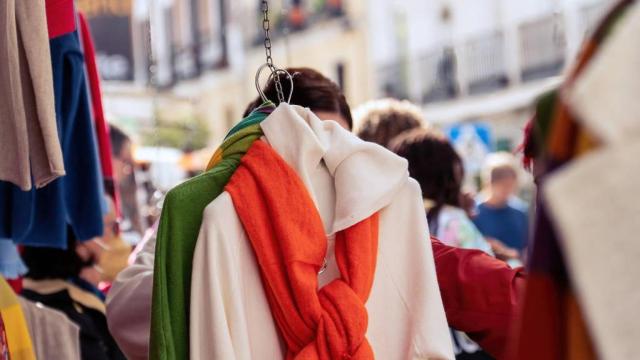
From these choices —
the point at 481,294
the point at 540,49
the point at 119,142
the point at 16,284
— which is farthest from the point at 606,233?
the point at 540,49

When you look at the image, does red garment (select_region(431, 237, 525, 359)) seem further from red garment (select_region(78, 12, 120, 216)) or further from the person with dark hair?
red garment (select_region(78, 12, 120, 216))

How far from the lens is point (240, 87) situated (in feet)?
107

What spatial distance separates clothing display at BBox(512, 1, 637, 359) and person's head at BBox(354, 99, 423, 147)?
3.20m

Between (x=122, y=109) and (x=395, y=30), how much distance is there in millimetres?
6350

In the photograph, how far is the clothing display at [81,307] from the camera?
4.43m

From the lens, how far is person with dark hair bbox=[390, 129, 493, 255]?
452 cm

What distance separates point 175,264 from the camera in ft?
8.91

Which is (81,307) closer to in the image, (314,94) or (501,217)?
(314,94)

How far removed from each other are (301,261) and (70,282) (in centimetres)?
212

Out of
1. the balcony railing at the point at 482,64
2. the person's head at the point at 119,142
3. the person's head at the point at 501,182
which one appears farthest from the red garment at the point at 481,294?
the balcony railing at the point at 482,64

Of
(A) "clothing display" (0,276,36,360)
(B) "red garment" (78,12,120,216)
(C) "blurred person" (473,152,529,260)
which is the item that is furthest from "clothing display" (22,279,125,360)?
(C) "blurred person" (473,152,529,260)

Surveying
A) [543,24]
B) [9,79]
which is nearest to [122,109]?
[543,24]

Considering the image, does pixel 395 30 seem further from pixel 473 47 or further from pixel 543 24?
pixel 543 24

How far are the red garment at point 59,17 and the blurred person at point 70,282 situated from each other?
145 centimetres
